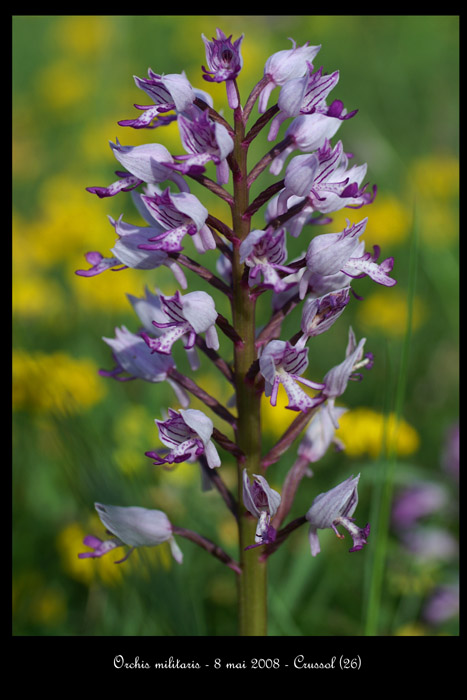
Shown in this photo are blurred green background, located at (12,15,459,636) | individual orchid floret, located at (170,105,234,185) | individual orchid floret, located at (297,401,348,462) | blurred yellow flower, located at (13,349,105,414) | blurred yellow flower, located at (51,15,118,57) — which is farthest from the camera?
blurred yellow flower, located at (51,15,118,57)

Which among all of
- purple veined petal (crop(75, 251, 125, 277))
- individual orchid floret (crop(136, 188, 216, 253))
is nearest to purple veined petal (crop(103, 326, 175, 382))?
purple veined petal (crop(75, 251, 125, 277))

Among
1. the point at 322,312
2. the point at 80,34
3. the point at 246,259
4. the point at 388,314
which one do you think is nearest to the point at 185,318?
the point at 246,259

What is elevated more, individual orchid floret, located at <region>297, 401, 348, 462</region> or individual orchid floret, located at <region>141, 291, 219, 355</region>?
individual orchid floret, located at <region>141, 291, 219, 355</region>

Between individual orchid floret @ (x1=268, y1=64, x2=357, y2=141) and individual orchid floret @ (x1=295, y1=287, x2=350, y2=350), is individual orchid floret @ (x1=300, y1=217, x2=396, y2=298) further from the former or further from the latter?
individual orchid floret @ (x1=268, y1=64, x2=357, y2=141)

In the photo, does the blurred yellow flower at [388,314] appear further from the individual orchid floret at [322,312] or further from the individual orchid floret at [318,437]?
the individual orchid floret at [322,312]

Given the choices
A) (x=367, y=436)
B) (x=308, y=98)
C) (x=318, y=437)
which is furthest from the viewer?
(x=367, y=436)

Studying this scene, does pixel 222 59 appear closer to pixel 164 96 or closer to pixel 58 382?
pixel 164 96

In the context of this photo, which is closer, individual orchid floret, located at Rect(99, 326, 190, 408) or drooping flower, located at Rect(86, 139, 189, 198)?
drooping flower, located at Rect(86, 139, 189, 198)
